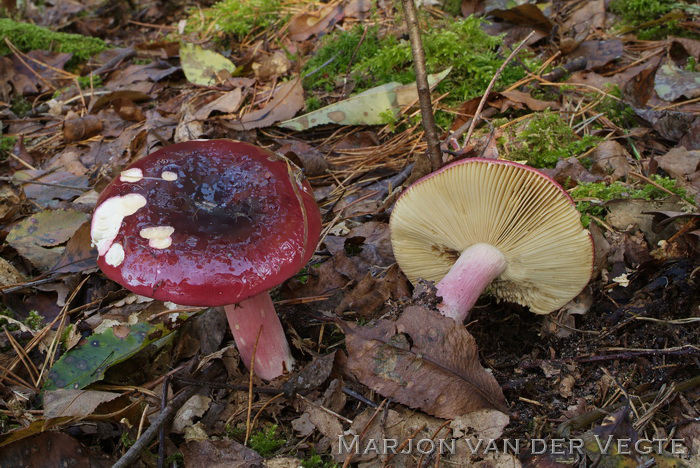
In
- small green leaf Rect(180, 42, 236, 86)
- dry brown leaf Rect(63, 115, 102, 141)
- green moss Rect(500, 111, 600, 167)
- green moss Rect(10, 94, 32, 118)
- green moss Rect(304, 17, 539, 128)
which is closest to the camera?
green moss Rect(500, 111, 600, 167)

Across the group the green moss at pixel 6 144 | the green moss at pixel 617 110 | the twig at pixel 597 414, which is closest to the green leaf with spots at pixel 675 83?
the green moss at pixel 617 110

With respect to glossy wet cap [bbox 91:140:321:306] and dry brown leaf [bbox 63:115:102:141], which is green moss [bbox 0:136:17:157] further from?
glossy wet cap [bbox 91:140:321:306]

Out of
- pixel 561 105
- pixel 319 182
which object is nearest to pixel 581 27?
pixel 561 105

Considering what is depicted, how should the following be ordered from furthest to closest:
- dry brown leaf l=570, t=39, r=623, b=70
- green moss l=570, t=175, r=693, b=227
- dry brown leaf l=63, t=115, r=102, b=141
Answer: dry brown leaf l=63, t=115, r=102, b=141 → dry brown leaf l=570, t=39, r=623, b=70 → green moss l=570, t=175, r=693, b=227

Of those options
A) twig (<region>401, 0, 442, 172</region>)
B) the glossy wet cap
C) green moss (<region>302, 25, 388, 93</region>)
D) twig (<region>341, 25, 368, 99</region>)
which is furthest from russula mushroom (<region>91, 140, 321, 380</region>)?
green moss (<region>302, 25, 388, 93</region>)

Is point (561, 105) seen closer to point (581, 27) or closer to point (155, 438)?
point (581, 27)

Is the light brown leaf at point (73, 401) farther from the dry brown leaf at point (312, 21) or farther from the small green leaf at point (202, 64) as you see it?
the dry brown leaf at point (312, 21)

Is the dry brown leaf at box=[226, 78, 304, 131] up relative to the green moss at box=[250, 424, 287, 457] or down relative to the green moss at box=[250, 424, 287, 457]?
up
